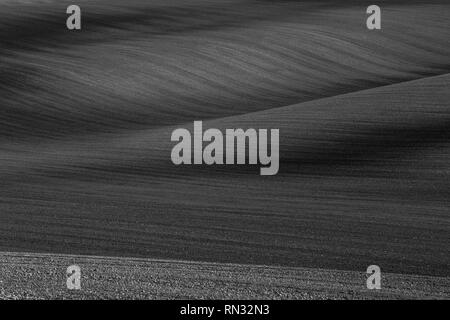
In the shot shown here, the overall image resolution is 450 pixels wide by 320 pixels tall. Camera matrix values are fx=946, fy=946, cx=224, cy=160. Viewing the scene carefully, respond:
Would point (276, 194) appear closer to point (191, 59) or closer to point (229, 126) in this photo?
point (229, 126)

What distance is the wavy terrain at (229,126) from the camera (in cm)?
1616

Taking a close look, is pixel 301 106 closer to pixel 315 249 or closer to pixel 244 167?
pixel 244 167

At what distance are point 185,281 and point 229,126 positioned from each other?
14.9 m

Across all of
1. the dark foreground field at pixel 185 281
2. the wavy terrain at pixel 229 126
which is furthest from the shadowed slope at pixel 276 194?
the dark foreground field at pixel 185 281

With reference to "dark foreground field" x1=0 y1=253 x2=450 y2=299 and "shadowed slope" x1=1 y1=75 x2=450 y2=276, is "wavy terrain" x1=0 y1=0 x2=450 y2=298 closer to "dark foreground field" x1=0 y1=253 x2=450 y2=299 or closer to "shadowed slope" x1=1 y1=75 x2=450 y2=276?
"shadowed slope" x1=1 y1=75 x2=450 y2=276

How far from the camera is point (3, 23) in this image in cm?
4256

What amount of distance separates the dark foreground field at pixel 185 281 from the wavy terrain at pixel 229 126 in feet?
4.90

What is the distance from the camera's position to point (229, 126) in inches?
1031

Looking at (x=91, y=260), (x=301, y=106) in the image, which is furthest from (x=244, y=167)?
(x=91, y=260)

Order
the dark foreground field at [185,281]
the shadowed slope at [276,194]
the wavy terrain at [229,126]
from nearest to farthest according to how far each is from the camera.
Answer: the dark foreground field at [185,281]
the shadowed slope at [276,194]
the wavy terrain at [229,126]

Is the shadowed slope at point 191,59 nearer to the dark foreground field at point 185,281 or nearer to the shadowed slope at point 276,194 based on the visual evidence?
the shadowed slope at point 276,194

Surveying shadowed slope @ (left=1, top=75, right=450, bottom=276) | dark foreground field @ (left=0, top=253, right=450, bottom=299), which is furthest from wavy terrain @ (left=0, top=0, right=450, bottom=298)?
dark foreground field @ (left=0, top=253, right=450, bottom=299)

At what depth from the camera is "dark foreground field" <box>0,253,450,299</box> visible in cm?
1059

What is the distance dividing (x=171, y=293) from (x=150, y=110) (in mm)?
21306
